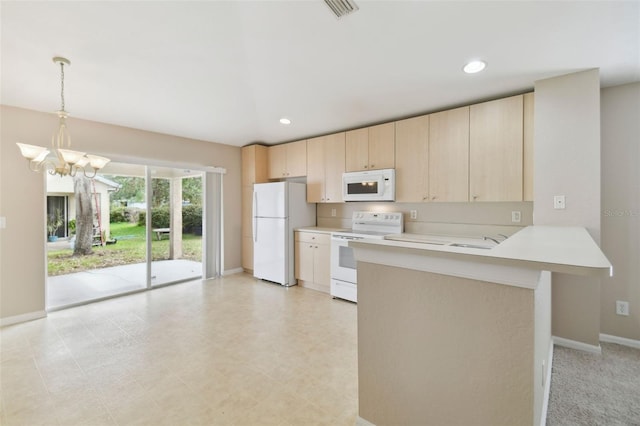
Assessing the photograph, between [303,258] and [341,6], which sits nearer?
[341,6]

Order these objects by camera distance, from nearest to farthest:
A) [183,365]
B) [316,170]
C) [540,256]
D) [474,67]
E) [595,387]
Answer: [540,256] → [595,387] → [183,365] → [474,67] → [316,170]

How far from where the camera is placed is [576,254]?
3.45 feet

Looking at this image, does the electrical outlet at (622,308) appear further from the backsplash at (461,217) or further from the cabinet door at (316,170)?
the cabinet door at (316,170)

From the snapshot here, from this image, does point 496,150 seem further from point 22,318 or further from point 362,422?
point 22,318

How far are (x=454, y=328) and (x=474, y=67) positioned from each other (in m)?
2.37

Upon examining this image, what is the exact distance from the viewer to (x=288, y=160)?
491 cm

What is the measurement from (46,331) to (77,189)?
179 cm

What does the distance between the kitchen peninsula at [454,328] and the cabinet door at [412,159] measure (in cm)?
221

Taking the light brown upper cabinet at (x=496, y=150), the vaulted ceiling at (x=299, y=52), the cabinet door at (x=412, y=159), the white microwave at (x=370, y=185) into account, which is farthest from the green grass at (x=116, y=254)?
the light brown upper cabinet at (x=496, y=150)

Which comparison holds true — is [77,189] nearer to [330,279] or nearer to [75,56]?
[75,56]

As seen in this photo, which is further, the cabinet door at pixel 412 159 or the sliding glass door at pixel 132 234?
the sliding glass door at pixel 132 234

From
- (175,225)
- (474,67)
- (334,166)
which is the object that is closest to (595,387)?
(474,67)

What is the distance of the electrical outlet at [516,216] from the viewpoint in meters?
3.13

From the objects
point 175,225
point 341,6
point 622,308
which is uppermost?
point 341,6
